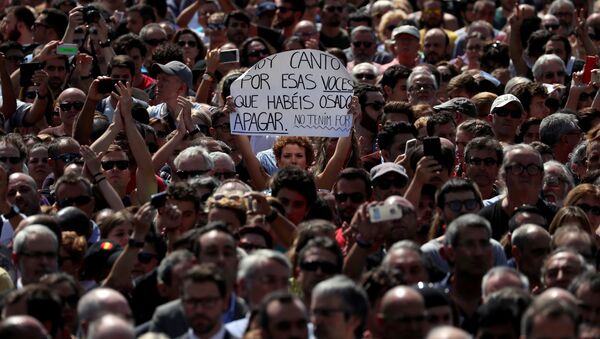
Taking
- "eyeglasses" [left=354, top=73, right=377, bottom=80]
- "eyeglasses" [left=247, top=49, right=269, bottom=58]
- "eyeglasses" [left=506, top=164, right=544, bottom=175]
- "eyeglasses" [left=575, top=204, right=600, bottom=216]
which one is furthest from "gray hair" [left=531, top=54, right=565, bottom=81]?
"eyeglasses" [left=506, top=164, right=544, bottom=175]

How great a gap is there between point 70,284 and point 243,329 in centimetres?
111

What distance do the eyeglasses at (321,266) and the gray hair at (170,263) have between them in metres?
0.62

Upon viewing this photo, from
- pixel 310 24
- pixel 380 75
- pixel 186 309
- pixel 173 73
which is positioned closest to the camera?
pixel 186 309

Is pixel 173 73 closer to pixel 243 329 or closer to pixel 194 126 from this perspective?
pixel 194 126

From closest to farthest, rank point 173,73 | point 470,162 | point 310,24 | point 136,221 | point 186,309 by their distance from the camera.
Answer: point 186,309, point 136,221, point 470,162, point 173,73, point 310,24

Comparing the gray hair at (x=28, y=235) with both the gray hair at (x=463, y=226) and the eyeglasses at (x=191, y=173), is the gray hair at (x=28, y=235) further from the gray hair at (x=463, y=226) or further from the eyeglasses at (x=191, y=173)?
the gray hair at (x=463, y=226)

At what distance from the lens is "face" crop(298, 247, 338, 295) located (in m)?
10.8

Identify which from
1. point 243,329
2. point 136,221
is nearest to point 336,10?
point 136,221

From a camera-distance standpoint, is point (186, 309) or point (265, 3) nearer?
point (186, 309)

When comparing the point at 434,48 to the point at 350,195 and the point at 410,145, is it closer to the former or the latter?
the point at 410,145

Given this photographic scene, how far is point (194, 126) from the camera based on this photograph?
48.2 ft

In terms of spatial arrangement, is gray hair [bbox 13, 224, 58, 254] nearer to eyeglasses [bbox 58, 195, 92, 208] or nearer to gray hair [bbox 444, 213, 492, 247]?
eyeglasses [bbox 58, 195, 92, 208]

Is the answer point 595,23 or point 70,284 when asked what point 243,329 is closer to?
point 70,284

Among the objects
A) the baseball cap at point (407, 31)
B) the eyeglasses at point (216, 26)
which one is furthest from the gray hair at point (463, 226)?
the eyeglasses at point (216, 26)
